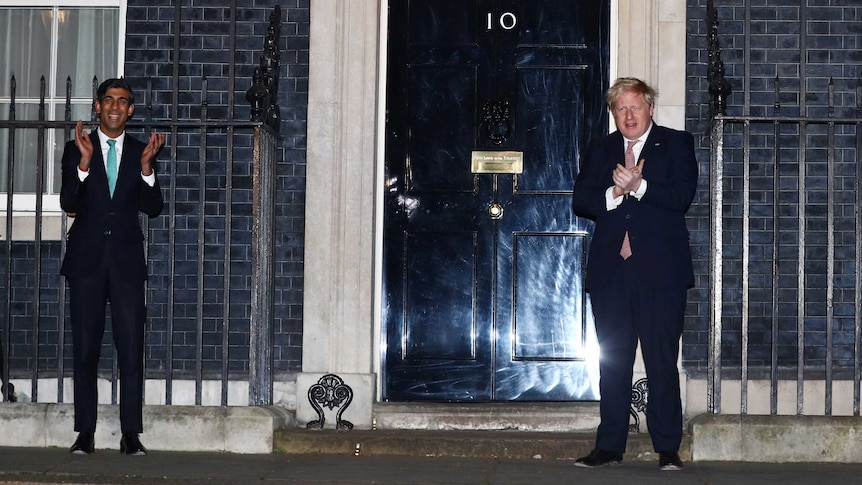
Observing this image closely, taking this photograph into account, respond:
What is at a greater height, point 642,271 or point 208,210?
point 208,210

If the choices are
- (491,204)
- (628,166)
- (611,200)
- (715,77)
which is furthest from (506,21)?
(611,200)

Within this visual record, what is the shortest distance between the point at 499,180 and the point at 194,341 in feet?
6.68

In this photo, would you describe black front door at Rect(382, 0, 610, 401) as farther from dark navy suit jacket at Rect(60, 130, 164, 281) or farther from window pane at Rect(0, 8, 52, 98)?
window pane at Rect(0, 8, 52, 98)

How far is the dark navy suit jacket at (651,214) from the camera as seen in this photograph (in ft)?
20.1

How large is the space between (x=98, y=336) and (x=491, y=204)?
2.39 m

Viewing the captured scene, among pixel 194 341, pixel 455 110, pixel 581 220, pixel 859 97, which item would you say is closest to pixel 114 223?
pixel 194 341

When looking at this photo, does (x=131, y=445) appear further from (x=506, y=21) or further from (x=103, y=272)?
(x=506, y=21)

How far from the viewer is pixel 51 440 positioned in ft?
22.3

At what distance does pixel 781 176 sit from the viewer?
23.7 ft

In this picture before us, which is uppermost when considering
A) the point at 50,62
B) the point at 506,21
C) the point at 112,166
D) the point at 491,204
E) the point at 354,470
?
A: the point at 506,21

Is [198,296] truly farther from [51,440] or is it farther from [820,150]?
[820,150]

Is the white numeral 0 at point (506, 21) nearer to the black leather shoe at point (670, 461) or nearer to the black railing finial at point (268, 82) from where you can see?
the black railing finial at point (268, 82)

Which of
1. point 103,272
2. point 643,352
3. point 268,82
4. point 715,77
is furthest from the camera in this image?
point 268,82

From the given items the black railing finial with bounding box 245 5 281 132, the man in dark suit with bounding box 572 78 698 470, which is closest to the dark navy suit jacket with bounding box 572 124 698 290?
the man in dark suit with bounding box 572 78 698 470
